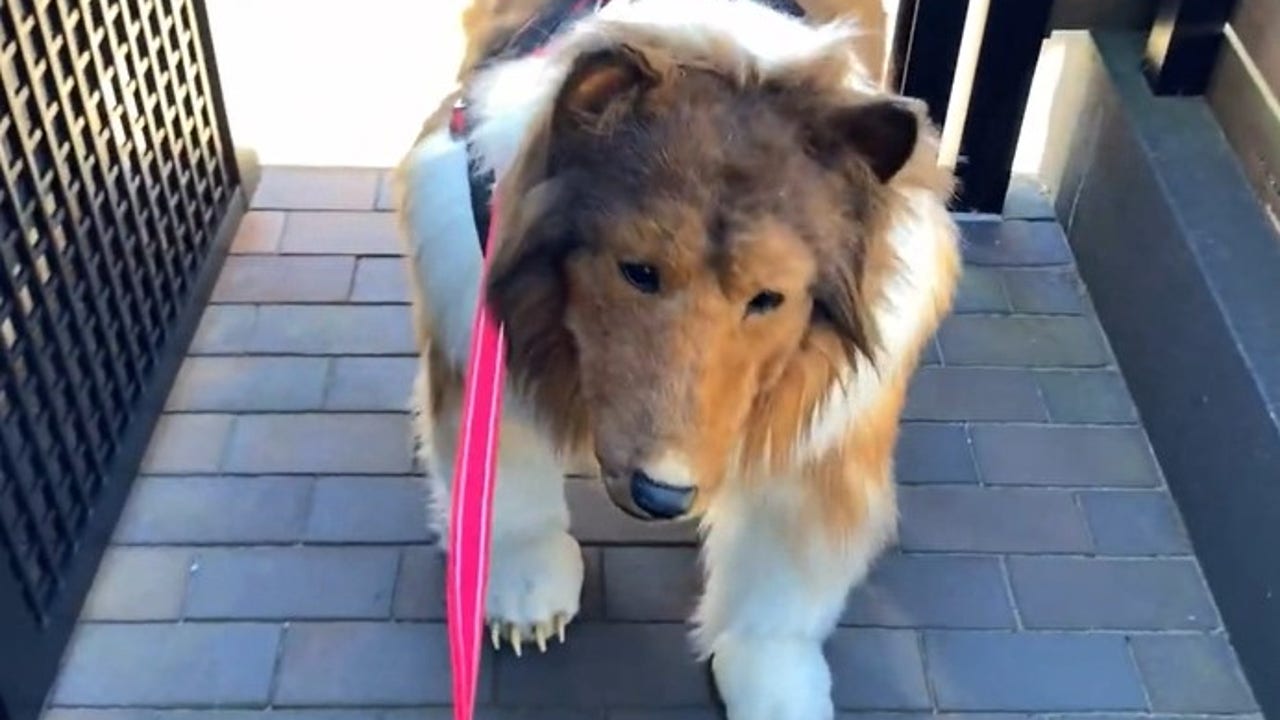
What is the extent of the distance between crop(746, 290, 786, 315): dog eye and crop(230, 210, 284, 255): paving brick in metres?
1.23

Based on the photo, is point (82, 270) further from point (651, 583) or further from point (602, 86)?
point (602, 86)

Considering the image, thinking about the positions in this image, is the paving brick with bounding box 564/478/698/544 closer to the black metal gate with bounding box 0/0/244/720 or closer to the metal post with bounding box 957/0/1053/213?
the black metal gate with bounding box 0/0/244/720

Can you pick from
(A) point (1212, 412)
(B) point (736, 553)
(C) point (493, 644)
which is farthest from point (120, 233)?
(A) point (1212, 412)

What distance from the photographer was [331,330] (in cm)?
206

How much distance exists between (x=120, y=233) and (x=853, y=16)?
2.96 ft

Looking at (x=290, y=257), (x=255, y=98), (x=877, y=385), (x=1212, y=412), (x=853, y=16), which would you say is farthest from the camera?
(x=255, y=98)

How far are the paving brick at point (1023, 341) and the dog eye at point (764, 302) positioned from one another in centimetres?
99

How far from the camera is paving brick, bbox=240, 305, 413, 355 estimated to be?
2.04 meters

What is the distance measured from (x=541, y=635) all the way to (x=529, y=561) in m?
0.08

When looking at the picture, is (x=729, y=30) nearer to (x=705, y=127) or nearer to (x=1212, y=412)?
(x=705, y=127)

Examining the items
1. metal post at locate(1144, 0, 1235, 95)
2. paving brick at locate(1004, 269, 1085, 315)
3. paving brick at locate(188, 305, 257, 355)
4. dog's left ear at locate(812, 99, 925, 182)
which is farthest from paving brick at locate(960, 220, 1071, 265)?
dog's left ear at locate(812, 99, 925, 182)

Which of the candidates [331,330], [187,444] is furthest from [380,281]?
[187,444]

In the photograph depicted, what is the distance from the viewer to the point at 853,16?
1.55 meters

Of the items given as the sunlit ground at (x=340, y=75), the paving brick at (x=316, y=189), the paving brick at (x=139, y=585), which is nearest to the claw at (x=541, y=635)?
the paving brick at (x=139, y=585)
